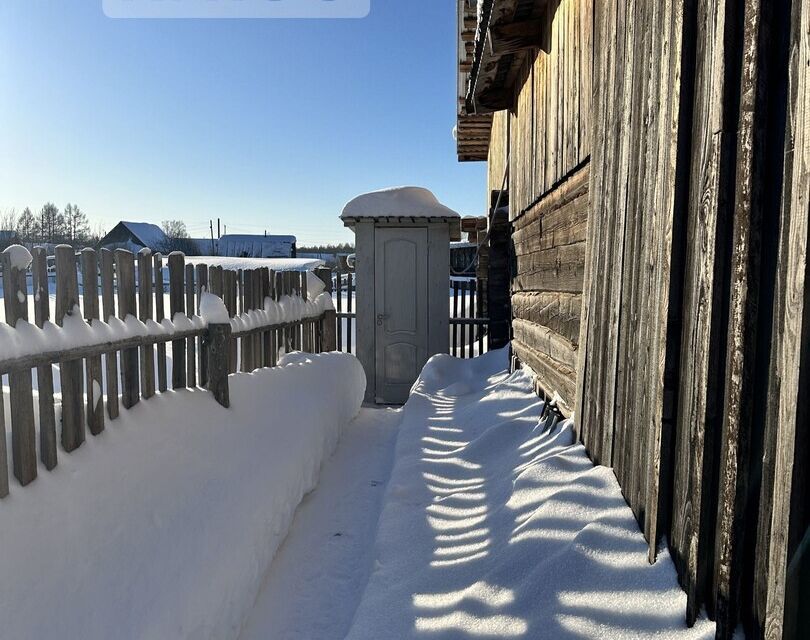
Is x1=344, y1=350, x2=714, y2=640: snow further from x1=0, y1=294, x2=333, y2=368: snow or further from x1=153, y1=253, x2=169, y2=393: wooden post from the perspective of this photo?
x1=0, y1=294, x2=333, y2=368: snow

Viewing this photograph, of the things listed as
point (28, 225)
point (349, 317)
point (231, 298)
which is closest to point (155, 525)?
point (231, 298)

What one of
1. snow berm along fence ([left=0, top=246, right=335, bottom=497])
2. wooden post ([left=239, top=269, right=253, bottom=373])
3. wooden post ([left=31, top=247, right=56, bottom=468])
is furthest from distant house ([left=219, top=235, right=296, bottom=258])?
wooden post ([left=31, top=247, right=56, bottom=468])

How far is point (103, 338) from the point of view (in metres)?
2.54

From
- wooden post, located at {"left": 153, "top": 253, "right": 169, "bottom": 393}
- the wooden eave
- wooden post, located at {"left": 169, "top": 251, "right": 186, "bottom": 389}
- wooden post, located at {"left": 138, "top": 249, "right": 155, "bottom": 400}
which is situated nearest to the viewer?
wooden post, located at {"left": 138, "top": 249, "right": 155, "bottom": 400}

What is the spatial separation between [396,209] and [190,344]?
531 cm

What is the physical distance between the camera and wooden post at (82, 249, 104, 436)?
241cm

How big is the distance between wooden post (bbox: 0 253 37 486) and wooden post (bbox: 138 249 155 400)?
0.83m

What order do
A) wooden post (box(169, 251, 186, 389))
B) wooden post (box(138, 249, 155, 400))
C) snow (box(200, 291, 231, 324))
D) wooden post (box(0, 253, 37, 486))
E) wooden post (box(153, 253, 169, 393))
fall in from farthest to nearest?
1. snow (box(200, 291, 231, 324))
2. wooden post (box(169, 251, 186, 389))
3. wooden post (box(153, 253, 169, 393))
4. wooden post (box(138, 249, 155, 400))
5. wooden post (box(0, 253, 37, 486))

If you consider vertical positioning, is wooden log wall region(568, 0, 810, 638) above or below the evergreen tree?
below

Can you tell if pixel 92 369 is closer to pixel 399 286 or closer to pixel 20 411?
pixel 20 411

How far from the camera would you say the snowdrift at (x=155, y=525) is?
69.6 inches

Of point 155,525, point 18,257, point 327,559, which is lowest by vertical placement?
point 327,559

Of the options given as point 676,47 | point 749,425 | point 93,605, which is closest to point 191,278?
point 93,605

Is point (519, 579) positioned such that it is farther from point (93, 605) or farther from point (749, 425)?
point (93, 605)
